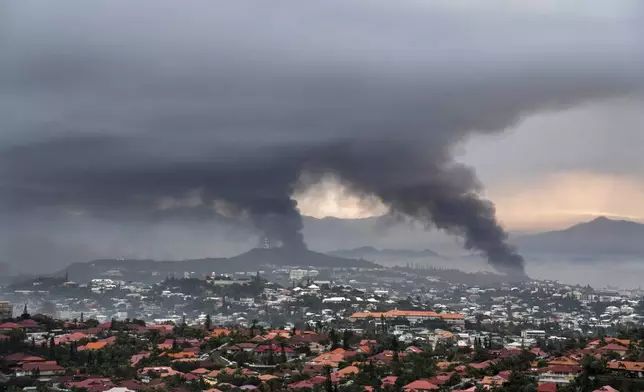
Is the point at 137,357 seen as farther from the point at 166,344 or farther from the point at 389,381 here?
the point at 389,381

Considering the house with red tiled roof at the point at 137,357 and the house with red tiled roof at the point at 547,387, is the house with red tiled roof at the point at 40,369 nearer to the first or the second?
the house with red tiled roof at the point at 137,357

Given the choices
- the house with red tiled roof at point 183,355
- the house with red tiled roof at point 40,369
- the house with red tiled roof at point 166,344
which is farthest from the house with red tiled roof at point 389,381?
the house with red tiled roof at point 40,369

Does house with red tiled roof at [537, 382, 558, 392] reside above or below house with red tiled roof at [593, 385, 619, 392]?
below

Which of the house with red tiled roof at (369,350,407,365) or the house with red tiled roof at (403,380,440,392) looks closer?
the house with red tiled roof at (403,380,440,392)

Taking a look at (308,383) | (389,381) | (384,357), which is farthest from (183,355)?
(389,381)

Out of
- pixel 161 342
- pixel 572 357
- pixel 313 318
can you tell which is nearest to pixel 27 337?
pixel 161 342

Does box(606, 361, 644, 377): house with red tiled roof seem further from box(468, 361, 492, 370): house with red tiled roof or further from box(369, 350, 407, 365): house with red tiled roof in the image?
box(369, 350, 407, 365): house with red tiled roof

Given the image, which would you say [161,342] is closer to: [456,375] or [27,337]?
[27,337]

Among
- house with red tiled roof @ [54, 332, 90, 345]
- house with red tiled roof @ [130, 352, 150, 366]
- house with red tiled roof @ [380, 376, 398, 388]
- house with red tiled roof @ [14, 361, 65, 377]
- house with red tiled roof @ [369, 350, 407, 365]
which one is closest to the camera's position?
house with red tiled roof @ [380, 376, 398, 388]

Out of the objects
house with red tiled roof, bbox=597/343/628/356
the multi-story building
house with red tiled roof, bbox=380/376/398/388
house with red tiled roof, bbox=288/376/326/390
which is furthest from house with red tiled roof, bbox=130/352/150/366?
the multi-story building

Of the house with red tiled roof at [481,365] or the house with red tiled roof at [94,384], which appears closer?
the house with red tiled roof at [94,384]

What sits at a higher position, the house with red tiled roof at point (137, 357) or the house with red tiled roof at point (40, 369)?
the house with red tiled roof at point (137, 357)
